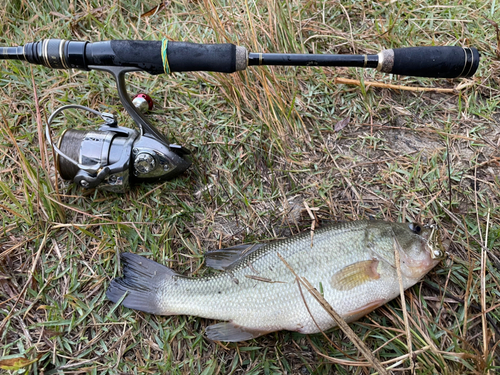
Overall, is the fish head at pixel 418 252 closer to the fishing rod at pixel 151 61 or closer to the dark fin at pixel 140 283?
the fishing rod at pixel 151 61

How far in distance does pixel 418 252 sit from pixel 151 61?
2.14 m

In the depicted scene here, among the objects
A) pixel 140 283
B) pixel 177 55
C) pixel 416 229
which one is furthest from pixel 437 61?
pixel 140 283

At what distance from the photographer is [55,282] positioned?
2.67 m

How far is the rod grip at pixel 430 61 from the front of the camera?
2.13m

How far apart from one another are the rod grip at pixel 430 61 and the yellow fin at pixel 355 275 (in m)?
Answer: 1.25

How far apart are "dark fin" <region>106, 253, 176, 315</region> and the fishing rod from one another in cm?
66

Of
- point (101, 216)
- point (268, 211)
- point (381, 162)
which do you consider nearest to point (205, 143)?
point (268, 211)

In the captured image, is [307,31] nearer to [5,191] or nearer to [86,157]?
[86,157]

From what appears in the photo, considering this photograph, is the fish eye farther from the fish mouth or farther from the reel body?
the reel body

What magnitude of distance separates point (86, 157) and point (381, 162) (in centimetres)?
231

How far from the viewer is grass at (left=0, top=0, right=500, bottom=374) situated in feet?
7.99

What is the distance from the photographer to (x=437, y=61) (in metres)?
2.20

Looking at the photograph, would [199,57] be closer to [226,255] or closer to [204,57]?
[204,57]

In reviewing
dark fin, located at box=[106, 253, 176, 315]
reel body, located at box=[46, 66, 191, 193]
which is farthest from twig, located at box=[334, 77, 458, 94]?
dark fin, located at box=[106, 253, 176, 315]
